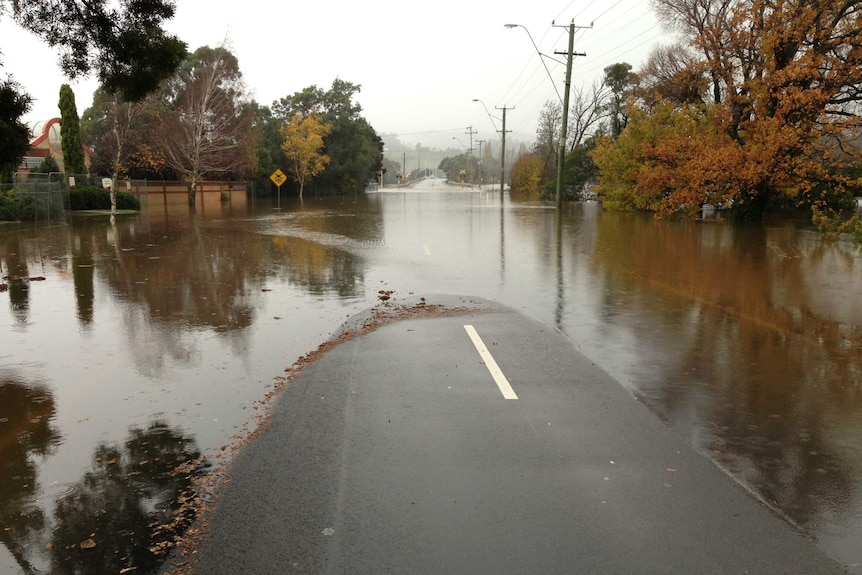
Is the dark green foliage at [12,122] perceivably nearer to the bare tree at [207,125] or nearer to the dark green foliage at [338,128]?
the bare tree at [207,125]

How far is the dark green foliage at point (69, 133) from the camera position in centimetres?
3900

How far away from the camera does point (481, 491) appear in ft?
13.6

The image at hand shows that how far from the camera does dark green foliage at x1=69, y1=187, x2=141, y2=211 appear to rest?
3588 cm

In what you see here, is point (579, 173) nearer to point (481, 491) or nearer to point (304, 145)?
point (304, 145)

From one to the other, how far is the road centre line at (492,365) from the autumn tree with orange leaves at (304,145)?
6316cm

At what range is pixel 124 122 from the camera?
3925 centimetres

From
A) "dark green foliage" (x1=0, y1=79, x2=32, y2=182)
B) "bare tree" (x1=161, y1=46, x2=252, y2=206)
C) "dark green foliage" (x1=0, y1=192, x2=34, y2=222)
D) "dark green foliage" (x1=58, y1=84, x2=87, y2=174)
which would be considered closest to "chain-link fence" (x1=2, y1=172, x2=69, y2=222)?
"dark green foliage" (x1=0, y1=192, x2=34, y2=222)

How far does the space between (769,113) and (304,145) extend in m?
52.4

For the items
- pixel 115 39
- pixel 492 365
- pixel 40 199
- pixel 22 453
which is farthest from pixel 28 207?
pixel 492 365

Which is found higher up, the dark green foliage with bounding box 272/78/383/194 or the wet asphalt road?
the dark green foliage with bounding box 272/78/383/194

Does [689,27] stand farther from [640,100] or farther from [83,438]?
[83,438]

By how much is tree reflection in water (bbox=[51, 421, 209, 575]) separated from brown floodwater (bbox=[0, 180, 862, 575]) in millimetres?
14

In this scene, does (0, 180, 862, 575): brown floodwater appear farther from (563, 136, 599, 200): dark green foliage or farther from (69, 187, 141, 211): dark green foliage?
(563, 136, 599, 200): dark green foliage

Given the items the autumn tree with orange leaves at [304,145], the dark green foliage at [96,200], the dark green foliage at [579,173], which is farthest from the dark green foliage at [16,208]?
the autumn tree with orange leaves at [304,145]
